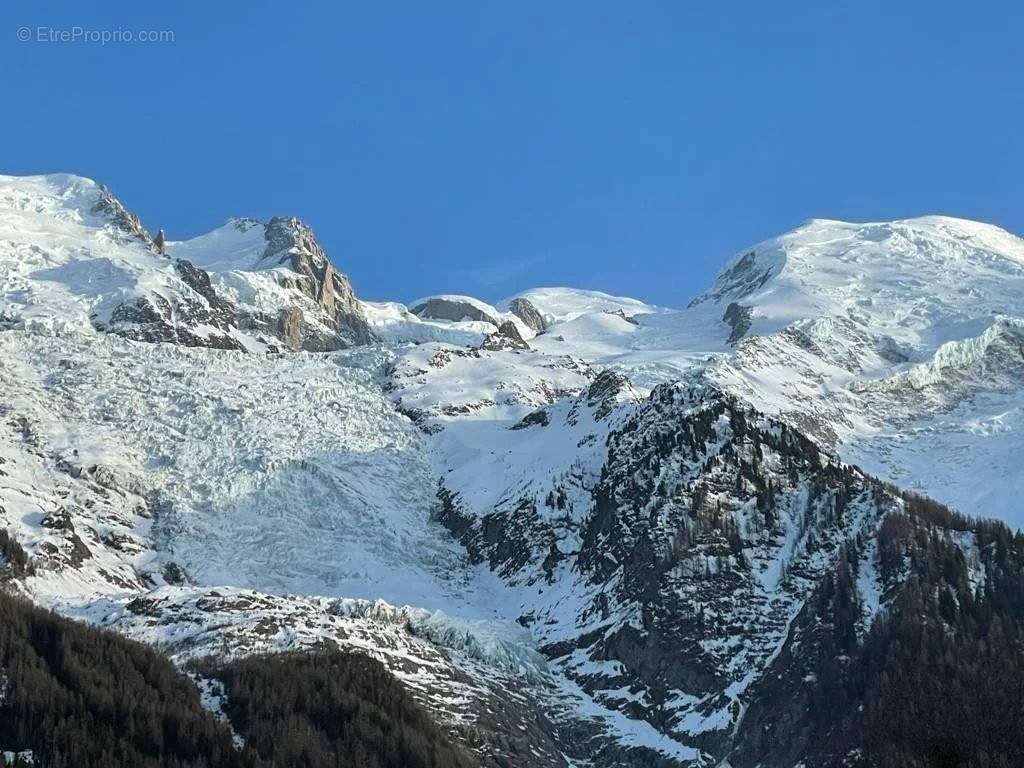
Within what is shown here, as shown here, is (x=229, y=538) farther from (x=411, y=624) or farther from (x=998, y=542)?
(x=998, y=542)

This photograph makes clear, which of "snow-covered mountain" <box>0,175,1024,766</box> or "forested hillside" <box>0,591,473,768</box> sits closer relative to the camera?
"forested hillside" <box>0,591,473,768</box>

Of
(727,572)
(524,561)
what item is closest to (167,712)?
(524,561)

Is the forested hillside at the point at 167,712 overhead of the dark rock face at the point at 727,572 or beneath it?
beneath

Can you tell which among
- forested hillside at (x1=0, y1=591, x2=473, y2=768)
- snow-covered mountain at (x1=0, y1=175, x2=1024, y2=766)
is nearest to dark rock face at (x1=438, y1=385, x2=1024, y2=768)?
snow-covered mountain at (x1=0, y1=175, x2=1024, y2=766)

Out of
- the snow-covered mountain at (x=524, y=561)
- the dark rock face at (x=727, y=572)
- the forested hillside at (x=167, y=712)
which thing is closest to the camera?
the forested hillside at (x=167, y=712)

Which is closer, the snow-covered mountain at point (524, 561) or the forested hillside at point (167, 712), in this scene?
the forested hillside at point (167, 712)

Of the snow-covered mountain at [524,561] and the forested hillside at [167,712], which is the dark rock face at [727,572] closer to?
the snow-covered mountain at [524,561]

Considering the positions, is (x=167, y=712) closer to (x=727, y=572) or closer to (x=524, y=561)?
(x=524, y=561)

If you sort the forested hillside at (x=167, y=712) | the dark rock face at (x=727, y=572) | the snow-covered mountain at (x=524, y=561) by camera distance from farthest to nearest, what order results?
1. the snow-covered mountain at (x=524, y=561)
2. the dark rock face at (x=727, y=572)
3. the forested hillside at (x=167, y=712)

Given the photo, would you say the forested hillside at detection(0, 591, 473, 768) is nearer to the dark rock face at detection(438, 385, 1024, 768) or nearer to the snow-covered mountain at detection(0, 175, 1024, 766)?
the snow-covered mountain at detection(0, 175, 1024, 766)

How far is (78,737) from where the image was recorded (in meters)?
125

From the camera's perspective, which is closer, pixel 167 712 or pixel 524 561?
pixel 167 712

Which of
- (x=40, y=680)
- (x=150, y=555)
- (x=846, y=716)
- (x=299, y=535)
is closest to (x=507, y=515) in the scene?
(x=299, y=535)

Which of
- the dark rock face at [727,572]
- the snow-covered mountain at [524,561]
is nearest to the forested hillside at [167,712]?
the snow-covered mountain at [524,561]
